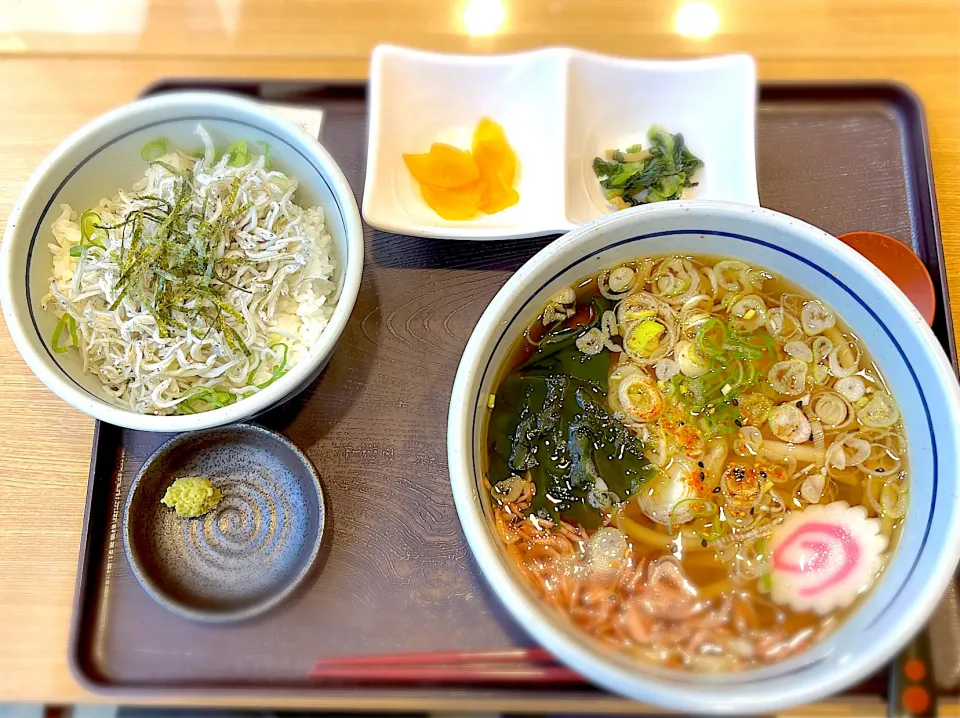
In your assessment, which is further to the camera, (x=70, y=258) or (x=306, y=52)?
(x=306, y=52)

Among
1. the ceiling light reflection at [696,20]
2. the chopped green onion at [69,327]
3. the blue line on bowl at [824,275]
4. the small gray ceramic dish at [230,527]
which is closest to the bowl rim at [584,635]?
the blue line on bowl at [824,275]

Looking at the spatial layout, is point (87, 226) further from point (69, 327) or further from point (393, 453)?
point (393, 453)

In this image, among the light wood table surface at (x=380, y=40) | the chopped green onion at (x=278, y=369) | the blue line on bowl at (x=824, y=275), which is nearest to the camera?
the blue line on bowl at (x=824, y=275)

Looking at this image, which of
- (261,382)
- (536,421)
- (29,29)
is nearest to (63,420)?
(261,382)

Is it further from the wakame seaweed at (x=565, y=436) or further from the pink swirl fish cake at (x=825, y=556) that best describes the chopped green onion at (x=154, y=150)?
the pink swirl fish cake at (x=825, y=556)

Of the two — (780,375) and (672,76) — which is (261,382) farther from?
(672,76)

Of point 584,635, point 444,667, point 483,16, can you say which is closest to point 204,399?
point 444,667

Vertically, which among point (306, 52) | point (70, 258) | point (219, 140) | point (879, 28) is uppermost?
point (879, 28)
